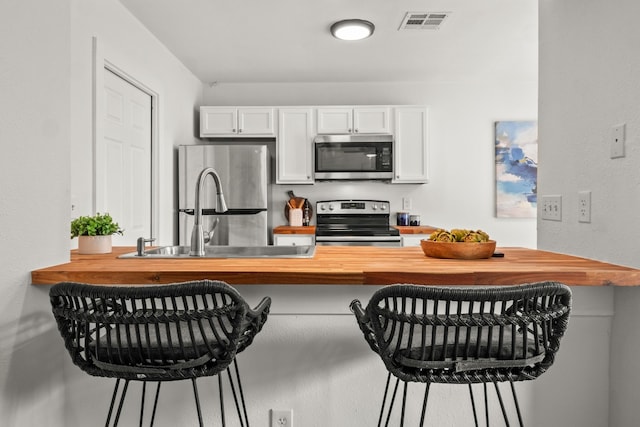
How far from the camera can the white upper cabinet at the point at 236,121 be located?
13.9 feet

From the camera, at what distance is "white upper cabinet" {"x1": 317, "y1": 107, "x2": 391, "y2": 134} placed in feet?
13.8

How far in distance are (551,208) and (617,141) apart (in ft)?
1.58

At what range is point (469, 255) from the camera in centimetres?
166

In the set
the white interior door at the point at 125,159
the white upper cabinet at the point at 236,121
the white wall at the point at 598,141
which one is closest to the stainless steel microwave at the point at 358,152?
the white upper cabinet at the point at 236,121

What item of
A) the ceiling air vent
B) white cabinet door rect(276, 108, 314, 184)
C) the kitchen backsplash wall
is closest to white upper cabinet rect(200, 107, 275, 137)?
white cabinet door rect(276, 108, 314, 184)

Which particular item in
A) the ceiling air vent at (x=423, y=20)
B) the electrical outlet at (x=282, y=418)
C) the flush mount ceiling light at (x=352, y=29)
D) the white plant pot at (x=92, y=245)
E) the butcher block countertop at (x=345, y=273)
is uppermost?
the ceiling air vent at (x=423, y=20)

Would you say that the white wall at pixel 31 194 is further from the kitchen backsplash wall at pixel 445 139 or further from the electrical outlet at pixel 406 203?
the electrical outlet at pixel 406 203

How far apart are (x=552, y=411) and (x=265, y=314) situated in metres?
1.06

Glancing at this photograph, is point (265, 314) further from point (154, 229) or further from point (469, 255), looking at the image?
point (154, 229)

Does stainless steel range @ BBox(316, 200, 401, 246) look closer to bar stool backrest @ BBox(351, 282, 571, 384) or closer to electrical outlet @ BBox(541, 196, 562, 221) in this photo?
electrical outlet @ BBox(541, 196, 562, 221)

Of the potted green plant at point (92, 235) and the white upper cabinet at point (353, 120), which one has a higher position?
the white upper cabinet at point (353, 120)

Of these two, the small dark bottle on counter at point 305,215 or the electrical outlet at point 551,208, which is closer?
the electrical outlet at point 551,208

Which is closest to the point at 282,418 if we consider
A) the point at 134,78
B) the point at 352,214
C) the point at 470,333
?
the point at 470,333

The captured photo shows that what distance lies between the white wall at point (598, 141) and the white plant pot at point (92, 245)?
194 centimetres
